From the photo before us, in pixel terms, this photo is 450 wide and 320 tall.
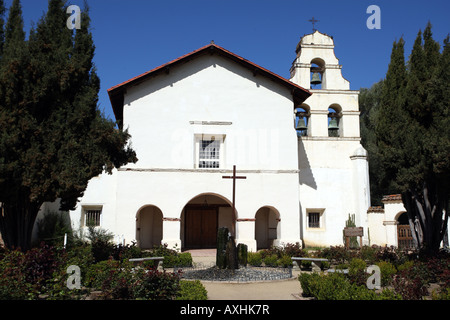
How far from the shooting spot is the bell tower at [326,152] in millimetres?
21109

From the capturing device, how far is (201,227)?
20.6 m

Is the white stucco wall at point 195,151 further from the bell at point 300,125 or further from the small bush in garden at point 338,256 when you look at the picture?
the small bush in garden at point 338,256

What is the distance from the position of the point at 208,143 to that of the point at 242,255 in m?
7.77

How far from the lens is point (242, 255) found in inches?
518

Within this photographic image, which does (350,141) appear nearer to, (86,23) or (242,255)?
(242,255)

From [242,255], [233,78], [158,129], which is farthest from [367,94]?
[242,255]

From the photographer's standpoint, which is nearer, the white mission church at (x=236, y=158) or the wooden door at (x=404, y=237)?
the white mission church at (x=236, y=158)

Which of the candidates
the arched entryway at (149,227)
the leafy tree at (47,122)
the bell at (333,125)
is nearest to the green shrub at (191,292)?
the leafy tree at (47,122)

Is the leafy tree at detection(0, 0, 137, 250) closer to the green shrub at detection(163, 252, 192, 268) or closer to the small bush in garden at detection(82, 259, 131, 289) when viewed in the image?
the small bush in garden at detection(82, 259, 131, 289)

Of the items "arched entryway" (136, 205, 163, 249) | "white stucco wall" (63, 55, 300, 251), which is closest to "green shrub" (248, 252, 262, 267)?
"white stucco wall" (63, 55, 300, 251)

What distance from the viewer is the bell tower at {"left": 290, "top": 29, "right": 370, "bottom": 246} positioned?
21.1m

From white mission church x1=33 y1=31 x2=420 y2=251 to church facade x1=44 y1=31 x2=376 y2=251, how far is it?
0.05 metres

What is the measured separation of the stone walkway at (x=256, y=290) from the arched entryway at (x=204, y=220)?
352 inches
